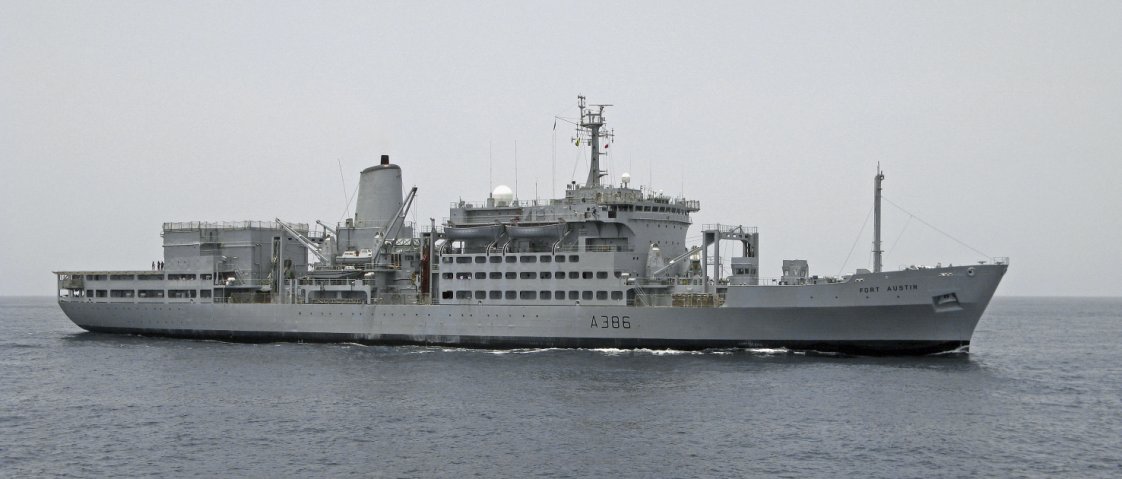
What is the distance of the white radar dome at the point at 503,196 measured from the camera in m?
39.9

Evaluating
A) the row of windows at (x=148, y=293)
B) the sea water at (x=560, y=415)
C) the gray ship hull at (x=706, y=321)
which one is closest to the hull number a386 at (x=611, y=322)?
the gray ship hull at (x=706, y=321)

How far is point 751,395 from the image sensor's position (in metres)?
26.2

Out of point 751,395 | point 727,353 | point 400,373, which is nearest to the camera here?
point 751,395

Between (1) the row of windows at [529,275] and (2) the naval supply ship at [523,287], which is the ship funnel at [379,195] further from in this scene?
(1) the row of windows at [529,275]

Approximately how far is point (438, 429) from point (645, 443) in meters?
5.35

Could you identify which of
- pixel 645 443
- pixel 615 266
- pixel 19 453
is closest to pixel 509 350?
pixel 615 266

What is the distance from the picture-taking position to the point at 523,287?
37.5m

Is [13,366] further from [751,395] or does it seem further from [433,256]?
[751,395]

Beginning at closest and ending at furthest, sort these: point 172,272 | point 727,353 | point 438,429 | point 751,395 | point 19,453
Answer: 1. point 19,453
2. point 438,429
3. point 751,395
4. point 727,353
5. point 172,272

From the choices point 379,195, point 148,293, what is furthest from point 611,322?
point 148,293

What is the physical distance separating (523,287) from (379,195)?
10.4 m

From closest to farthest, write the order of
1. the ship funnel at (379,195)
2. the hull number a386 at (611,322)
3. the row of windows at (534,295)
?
the hull number a386 at (611,322), the row of windows at (534,295), the ship funnel at (379,195)

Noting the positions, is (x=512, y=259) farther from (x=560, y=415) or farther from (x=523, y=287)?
(x=560, y=415)

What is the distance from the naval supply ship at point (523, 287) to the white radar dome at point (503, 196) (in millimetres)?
56
